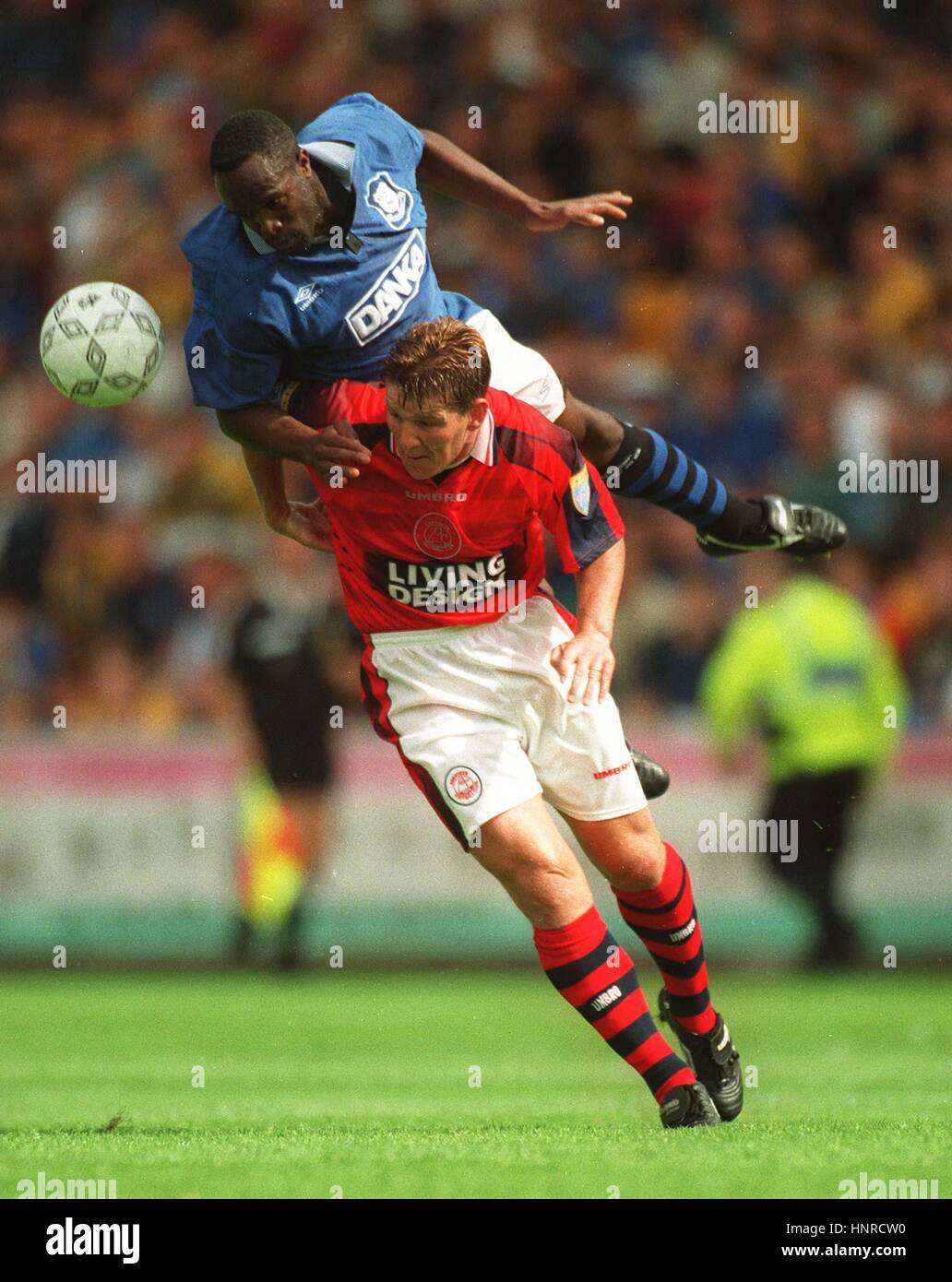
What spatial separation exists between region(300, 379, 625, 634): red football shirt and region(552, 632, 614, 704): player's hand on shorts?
1.02 ft

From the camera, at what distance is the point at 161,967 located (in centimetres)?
1262

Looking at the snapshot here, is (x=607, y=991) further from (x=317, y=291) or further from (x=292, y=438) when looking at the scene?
(x=317, y=291)

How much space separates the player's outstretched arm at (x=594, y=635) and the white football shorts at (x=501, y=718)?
156 mm

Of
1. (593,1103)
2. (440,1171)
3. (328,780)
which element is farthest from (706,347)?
(440,1171)

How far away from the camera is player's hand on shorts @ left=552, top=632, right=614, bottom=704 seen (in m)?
5.54

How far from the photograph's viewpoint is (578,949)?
5738 mm

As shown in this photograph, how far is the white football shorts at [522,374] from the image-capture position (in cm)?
612

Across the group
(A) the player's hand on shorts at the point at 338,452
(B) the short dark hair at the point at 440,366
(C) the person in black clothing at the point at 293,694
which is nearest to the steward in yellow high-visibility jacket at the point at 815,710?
(C) the person in black clothing at the point at 293,694

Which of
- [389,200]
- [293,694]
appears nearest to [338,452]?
[389,200]

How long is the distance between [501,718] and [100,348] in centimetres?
174

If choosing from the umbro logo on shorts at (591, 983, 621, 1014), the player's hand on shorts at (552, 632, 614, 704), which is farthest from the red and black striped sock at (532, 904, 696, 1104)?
the player's hand on shorts at (552, 632, 614, 704)

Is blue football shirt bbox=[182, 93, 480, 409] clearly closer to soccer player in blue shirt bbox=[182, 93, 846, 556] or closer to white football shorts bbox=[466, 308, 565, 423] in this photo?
soccer player in blue shirt bbox=[182, 93, 846, 556]

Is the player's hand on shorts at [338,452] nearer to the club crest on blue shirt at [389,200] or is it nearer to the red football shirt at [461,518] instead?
the red football shirt at [461,518]

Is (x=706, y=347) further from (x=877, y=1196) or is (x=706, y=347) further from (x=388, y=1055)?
(x=877, y=1196)
